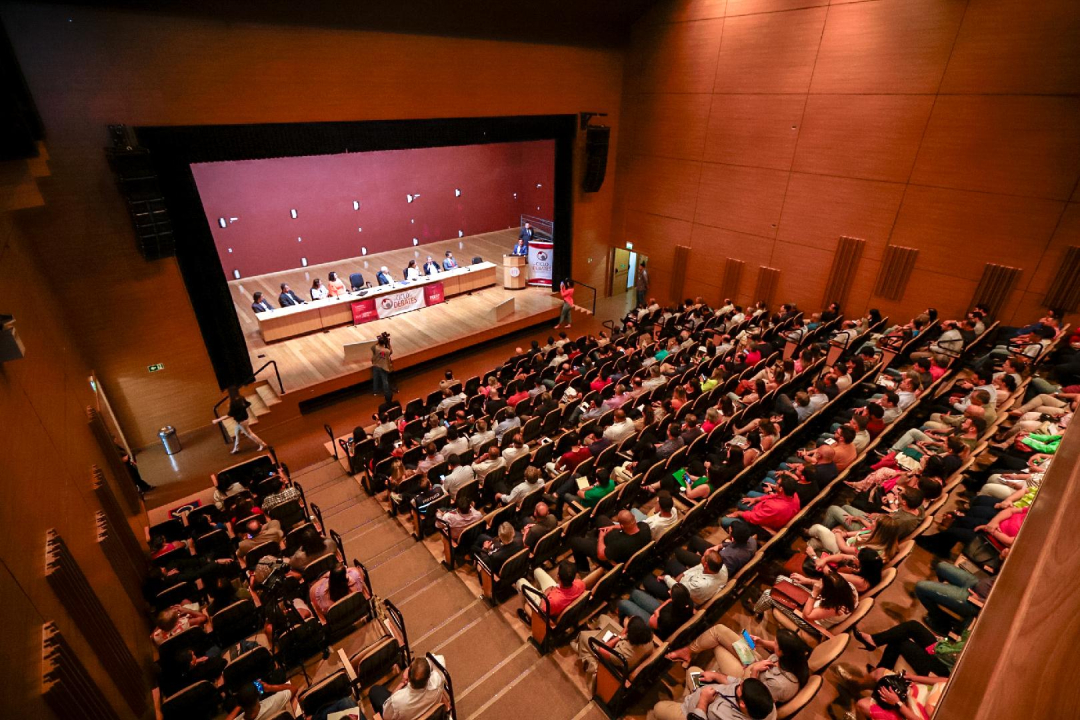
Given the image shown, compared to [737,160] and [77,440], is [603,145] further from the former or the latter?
[77,440]

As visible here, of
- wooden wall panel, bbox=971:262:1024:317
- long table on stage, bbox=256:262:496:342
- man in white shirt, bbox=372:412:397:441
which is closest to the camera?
man in white shirt, bbox=372:412:397:441

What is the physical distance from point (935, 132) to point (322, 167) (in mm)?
14150

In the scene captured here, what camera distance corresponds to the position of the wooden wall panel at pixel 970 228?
9117 mm

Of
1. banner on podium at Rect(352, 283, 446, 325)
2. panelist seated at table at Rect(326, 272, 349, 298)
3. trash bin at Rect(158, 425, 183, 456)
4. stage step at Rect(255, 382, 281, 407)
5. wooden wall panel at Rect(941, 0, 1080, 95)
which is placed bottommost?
trash bin at Rect(158, 425, 183, 456)

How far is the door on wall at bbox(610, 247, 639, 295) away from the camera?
54.1 feet

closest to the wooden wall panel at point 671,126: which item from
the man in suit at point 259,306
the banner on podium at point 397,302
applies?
the banner on podium at point 397,302

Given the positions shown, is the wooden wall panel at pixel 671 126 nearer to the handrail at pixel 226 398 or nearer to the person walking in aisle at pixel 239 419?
the handrail at pixel 226 398

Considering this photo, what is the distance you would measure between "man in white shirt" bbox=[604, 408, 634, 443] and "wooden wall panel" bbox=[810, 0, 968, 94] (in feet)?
28.0

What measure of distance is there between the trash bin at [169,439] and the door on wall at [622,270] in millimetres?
11974

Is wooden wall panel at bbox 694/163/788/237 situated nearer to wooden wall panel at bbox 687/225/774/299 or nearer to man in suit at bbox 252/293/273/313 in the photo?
wooden wall panel at bbox 687/225/774/299

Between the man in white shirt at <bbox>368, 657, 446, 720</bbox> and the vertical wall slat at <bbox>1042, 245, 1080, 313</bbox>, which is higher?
the vertical wall slat at <bbox>1042, 245, 1080, 313</bbox>

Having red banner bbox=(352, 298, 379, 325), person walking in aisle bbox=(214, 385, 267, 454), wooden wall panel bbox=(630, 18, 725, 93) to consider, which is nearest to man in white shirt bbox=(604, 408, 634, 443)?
person walking in aisle bbox=(214, 385, 267, 454)

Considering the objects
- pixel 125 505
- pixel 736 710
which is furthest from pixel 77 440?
pixel 736 710

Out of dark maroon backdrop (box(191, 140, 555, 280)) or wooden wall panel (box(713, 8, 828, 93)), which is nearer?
wooden wall panel (box(713, 8, 828, 93))
